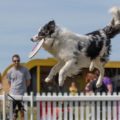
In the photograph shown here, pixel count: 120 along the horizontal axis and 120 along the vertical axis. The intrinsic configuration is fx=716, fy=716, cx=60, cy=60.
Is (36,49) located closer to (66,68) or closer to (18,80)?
(66,68)

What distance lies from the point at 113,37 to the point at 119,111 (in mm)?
2586

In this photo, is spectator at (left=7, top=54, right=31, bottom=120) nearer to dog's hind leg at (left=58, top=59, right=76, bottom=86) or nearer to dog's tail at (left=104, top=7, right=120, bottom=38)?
dog's hind leg at (left=58, top=59, right=76, bottom=86)

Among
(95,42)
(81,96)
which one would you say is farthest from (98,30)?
(81,96)

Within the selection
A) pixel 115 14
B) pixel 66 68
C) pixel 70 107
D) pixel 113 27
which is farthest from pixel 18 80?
pixel 115 14

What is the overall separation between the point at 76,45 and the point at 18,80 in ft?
8.47

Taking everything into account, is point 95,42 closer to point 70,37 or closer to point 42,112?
point 70,37

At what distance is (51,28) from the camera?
11.6 metres

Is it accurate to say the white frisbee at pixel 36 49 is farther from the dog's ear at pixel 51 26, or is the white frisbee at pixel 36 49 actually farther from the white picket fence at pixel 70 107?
the white picket fence at pixel 70 107

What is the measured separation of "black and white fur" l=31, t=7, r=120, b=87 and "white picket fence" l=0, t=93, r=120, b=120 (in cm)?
205

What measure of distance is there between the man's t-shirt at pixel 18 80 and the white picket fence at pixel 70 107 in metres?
0.21

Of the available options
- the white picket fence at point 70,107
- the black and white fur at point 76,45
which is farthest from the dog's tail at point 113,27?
the white picket fence at point 70,107

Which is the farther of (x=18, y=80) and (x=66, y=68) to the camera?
(x=18, y=80)

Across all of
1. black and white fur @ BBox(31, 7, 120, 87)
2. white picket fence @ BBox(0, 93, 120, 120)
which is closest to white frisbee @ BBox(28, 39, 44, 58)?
black and white fur @ BBox(31, 7, 120, 87)

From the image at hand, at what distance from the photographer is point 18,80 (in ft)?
45.9
